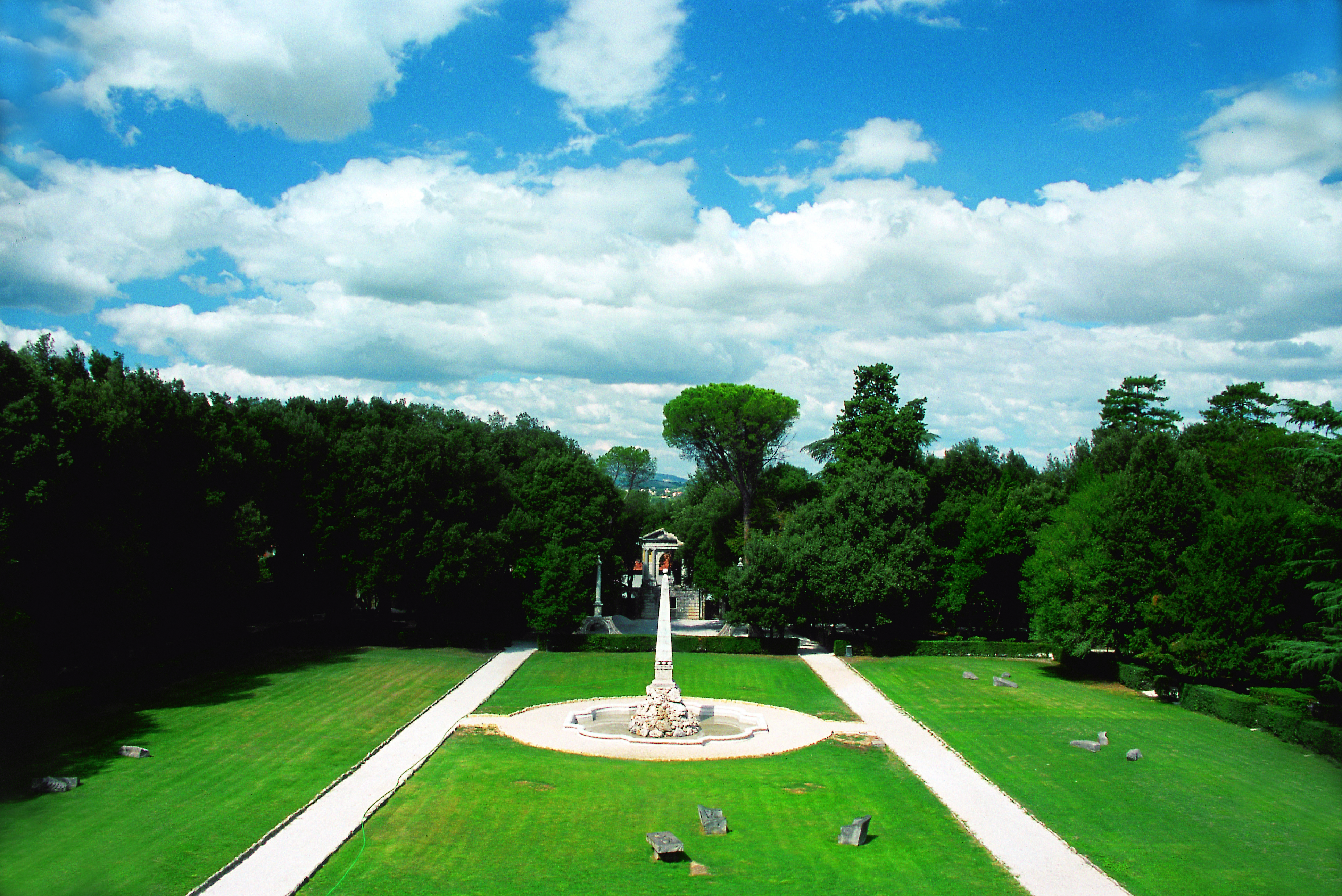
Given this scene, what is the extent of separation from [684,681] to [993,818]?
22211mm

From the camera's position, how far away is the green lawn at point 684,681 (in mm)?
37250

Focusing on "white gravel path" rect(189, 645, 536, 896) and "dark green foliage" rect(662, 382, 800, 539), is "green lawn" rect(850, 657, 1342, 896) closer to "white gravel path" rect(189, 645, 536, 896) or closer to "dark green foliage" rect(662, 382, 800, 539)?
"white gravel path" rect(189, 645, 536, 896)

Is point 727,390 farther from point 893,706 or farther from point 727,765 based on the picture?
point 727,765

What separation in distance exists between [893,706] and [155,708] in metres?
27.6

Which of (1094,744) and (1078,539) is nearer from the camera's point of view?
(1094,744)

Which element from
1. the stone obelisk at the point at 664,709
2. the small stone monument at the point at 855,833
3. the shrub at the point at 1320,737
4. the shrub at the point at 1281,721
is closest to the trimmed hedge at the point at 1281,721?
the shrub at the point at 1281,721

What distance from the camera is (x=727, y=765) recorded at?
26.9m

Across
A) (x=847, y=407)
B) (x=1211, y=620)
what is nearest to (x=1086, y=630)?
(x=1211, y=620)

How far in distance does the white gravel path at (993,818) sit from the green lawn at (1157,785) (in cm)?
48

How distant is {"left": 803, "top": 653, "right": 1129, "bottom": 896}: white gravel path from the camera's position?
1800 cm

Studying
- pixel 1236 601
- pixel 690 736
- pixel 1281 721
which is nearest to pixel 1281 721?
pixel 1281 721

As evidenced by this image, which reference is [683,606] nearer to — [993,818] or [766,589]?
[766,589]

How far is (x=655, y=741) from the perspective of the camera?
2933cm

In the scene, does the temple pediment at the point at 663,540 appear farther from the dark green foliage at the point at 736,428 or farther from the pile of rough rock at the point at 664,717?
the pile of rough rock at the point at 664,717
